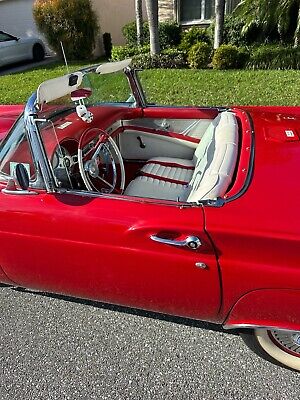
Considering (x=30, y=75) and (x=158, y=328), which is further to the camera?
(x=30, y=75)

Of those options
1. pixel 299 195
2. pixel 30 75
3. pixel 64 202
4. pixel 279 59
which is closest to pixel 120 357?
pixel 64 202

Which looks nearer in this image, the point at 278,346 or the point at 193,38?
the point at 278,346

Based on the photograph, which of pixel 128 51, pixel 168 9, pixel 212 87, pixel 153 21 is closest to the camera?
pixel 212 87

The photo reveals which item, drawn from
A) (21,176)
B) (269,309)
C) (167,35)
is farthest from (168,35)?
(269,309)

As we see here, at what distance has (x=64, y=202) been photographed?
2.06 m

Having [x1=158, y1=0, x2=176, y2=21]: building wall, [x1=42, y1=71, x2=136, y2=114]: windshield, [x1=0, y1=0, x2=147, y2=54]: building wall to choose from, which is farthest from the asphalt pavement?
[x1=158, y1=0, x2=176, y2=21]: building wall

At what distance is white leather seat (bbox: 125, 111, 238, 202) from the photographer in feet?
6.69

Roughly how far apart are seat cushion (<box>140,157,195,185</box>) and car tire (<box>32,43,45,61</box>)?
34.6 feet

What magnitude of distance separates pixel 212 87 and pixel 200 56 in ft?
6.95

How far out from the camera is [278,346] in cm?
208

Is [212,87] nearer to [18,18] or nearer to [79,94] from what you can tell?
[79,94]

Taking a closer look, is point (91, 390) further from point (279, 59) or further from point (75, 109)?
point (279, 59)

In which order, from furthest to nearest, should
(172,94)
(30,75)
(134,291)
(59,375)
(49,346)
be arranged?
(30,75) → (172,94) → (49,346) → (59,375) → (134,291)

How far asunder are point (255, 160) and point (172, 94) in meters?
4.78
